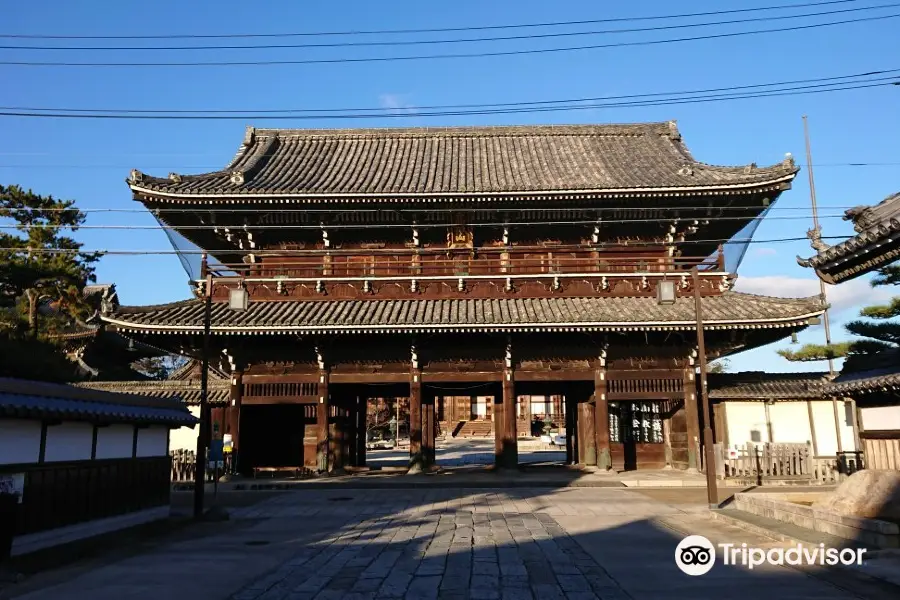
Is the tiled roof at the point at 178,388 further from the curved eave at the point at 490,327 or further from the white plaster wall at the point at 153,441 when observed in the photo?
the white plaster wall at the point at 153,441

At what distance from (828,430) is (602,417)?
810cm

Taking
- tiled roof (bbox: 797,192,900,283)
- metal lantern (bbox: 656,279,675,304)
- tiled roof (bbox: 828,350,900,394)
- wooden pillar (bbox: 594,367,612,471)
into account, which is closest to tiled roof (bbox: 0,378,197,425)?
tiled roof (bbox: 797,192,900,283)

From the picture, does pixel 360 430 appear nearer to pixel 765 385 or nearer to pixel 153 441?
pixel 153 441

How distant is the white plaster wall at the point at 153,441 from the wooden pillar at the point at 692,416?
16.6 m

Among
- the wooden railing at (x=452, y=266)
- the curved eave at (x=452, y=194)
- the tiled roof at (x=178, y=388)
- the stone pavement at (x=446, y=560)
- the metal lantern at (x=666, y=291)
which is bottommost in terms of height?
the stone pavement at (x=446, y=560)

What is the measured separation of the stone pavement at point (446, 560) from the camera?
7.70 metres

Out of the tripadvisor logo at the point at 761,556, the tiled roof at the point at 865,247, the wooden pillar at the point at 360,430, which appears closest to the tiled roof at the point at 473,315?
the wooden pillar at the point at 360,430

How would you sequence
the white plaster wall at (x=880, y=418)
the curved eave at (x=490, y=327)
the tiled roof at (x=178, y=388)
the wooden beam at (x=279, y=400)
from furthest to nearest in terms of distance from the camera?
the tiled roof at (x=178, y=388) → the wooden beam at (x=279, y=400) → the curved eave at (x=490, y=327) → the white plaster wall at (x=880, y=418)

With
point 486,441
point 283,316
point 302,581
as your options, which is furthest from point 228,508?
point 486,441

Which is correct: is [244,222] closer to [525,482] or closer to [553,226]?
[553,226]

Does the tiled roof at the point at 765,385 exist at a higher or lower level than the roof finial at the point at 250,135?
lower

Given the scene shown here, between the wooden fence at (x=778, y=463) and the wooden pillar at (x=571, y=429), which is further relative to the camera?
the wooden pillar at (x=571, y=429)

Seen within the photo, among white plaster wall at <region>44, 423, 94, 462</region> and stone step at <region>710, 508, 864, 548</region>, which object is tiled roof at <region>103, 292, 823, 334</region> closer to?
stone step at <region>710, 508, 864, 548</region>

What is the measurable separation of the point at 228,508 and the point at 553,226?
14.2 metres
